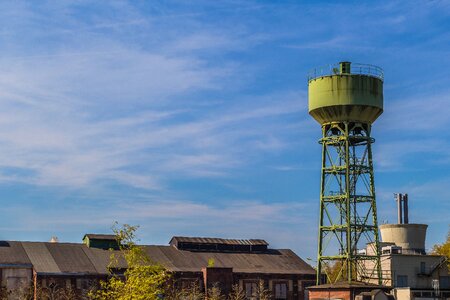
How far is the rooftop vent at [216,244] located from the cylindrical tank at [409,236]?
14082mm

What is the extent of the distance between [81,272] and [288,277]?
2126cm

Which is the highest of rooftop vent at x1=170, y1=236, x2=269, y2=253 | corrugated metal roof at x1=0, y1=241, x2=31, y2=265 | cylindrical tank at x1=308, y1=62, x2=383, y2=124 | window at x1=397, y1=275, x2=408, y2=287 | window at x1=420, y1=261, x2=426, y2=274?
cylindrical tank at x1=308, y1=62, x2=383, y2=124

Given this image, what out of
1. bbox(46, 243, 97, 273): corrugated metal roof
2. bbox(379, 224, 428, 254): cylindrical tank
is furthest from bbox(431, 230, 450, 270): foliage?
bbox(46, 243, 97, 273): corrugated metal roof

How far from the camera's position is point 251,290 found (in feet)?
240

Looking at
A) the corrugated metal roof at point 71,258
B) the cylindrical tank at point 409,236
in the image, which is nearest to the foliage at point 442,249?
the cylindrical tank at point 409,236

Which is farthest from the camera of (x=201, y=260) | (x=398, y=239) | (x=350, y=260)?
(x=398, y=239)

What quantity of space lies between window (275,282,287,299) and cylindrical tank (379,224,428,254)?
46.8 ft

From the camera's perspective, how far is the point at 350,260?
6344 cm

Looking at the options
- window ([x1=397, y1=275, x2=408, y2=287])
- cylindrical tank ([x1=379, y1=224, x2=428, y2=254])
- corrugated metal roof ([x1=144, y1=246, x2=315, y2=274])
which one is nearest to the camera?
corrugated metal roof ([x1=144, y1=246, x2=315, y2=274])

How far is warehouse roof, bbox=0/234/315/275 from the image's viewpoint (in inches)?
2655

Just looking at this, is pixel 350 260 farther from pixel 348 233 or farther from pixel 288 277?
pixel 288 277

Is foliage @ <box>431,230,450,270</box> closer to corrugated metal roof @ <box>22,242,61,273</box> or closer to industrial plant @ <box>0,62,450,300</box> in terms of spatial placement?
industrial plant @ <box>0,62,450,300</box>

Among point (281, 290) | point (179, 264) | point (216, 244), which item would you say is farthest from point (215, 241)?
point (281, 290)

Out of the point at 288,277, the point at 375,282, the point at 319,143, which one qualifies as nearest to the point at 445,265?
the point at 375,282
